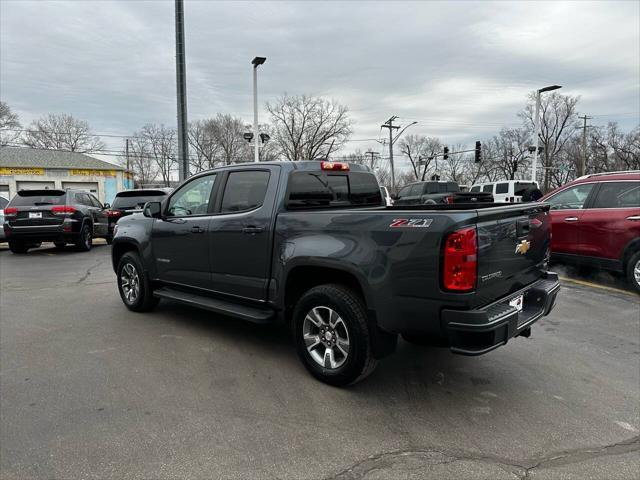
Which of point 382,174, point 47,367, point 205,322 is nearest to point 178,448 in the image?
point 47,367

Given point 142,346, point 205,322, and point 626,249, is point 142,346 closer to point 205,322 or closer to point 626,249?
point 205,322

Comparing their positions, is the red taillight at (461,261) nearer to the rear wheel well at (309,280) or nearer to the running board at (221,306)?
the rear wheel well at (309,280)

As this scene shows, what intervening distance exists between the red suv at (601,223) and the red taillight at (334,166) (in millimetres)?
4734

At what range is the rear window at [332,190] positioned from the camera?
4125 mm

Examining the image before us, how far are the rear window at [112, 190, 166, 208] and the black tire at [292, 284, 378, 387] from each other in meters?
10.9

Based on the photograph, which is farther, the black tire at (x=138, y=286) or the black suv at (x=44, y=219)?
the black suv at (x=44, y=219)

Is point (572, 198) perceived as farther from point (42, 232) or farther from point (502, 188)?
point (502, 188)

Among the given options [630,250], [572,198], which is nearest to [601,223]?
[630,250]

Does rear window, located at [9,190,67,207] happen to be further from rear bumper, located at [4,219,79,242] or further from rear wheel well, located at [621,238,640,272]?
rear wheel well, located at [621,238,640,272]

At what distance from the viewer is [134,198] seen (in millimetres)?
13789

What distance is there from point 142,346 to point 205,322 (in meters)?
0.97

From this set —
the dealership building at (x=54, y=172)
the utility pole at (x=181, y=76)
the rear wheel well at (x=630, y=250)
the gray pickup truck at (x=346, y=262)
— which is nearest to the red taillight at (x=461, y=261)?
the gray pickup truck at (x=346, y=262)

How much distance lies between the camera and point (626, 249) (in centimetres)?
658

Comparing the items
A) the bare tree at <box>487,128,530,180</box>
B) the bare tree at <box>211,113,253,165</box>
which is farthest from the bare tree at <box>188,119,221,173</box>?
the bare tree at <box>487,128,530,180</box>
